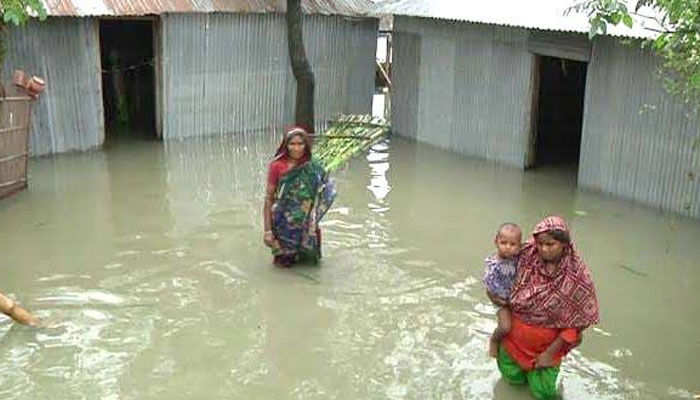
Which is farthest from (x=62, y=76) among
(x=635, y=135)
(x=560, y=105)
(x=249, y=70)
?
(x=560, y=105)

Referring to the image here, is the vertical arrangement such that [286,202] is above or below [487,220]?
above

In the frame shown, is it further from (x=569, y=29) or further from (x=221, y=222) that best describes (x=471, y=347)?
(x=569, y=29)

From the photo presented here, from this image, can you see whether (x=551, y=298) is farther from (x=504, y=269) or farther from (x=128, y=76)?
(x=128, y=76)

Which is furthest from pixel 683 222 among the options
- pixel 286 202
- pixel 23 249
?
pixel 23 249

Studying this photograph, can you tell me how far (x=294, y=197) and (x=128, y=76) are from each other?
8.95 meters

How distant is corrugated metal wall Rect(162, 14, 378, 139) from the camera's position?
43.8 ft

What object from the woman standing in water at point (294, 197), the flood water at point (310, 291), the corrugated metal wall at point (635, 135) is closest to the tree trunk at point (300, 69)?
the flood water at point (310, 291)

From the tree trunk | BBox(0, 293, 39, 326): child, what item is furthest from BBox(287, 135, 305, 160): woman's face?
the tree trunk

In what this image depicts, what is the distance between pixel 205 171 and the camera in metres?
11.9

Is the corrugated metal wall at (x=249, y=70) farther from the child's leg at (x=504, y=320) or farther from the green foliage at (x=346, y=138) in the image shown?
the child's leg at (x=504, y=320)

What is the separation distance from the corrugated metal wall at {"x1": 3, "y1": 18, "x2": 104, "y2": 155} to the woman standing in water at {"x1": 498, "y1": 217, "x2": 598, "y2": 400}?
890 cm

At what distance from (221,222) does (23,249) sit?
7.06 ft

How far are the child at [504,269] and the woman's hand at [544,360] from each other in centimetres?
25

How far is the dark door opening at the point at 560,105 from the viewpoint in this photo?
46.2 feet
